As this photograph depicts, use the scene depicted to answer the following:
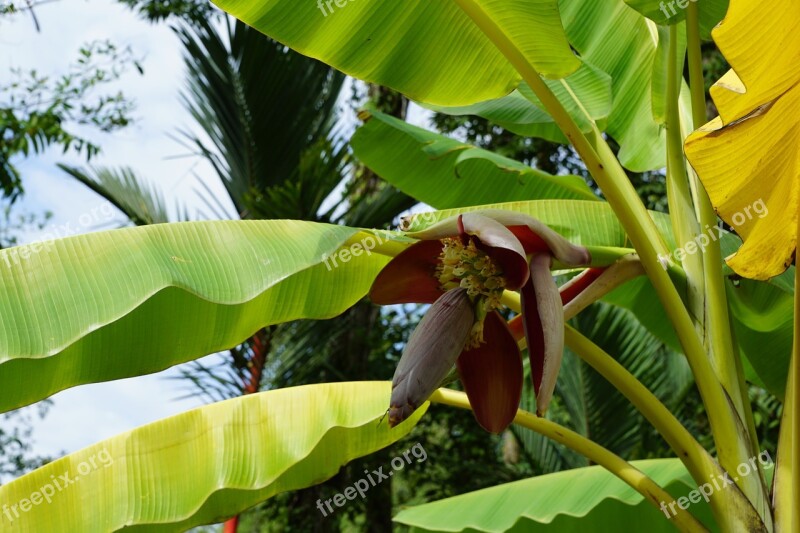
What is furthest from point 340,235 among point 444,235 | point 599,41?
point 599,41

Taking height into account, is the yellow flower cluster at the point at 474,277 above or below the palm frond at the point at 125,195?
below

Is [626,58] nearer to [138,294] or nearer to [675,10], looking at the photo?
[675,10]

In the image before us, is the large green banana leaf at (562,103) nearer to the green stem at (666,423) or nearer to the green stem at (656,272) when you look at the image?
the green stem at (656,272)

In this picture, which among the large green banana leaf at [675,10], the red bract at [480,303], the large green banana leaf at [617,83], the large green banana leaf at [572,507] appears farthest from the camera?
the large green banana leaf at [617,83]

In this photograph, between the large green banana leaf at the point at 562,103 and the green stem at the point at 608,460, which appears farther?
the large green banana leaf at the point at 562,103

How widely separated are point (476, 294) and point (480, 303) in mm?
11

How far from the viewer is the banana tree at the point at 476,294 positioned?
71cm

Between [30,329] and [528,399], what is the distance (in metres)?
2.73

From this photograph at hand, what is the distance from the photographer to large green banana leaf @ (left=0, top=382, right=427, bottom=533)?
3.39 ft

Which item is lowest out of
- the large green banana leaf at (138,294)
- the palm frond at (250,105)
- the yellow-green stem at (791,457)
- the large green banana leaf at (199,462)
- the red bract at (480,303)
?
the yellow-green stem at (791,457)

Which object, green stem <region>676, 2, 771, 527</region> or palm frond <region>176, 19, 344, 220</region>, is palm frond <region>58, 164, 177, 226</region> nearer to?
palm frond <region>176, 19, 344, 220</region>

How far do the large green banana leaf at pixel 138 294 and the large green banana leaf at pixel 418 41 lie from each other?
0.30 m

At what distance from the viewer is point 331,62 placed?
42.0 inches

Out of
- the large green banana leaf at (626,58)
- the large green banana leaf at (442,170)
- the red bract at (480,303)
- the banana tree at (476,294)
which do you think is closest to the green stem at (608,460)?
the banana tree at (476,294)
